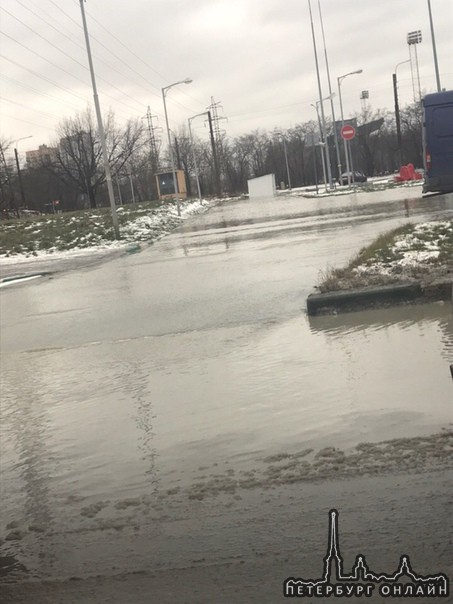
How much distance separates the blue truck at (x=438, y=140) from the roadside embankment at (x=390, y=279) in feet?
13.4

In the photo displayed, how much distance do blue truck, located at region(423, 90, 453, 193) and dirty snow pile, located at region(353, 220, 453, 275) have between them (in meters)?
2.49

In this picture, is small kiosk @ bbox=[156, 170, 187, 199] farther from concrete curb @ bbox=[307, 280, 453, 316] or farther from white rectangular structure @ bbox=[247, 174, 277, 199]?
concrete curb @ bbox=[307, 280, 453, 316]

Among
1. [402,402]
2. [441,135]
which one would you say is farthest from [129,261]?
[402,402]

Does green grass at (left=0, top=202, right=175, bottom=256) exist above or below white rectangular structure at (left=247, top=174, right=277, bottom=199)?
below

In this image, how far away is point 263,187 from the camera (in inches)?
3078

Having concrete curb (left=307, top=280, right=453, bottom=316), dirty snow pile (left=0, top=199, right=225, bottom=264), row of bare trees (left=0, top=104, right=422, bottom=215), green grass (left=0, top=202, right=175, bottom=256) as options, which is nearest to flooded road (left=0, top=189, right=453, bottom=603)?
concrete curb (left=307, top=280, right=453, bottom=316)

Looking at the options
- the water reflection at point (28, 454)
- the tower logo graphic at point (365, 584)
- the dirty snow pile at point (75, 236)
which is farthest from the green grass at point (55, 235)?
the tower logo graphic at point (365, 584)

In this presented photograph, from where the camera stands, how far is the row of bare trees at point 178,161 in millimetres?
74875

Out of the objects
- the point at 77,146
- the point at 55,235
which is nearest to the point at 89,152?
the point at 77,146

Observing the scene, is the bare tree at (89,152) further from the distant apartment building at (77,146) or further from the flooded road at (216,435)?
the flooded road at (216,435)

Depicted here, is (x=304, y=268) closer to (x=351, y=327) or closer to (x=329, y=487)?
(x=351, y=327)

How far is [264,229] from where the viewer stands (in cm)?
2438

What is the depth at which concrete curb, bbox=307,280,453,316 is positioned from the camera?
27.3ft

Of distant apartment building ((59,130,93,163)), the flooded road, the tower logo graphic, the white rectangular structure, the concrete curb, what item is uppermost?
distant apartment building ((59,130,93,163))
